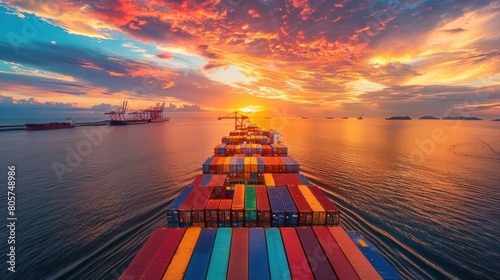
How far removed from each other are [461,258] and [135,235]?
50919mm

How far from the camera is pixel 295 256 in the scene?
1958 centimetres

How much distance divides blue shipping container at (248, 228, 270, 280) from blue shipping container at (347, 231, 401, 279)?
10.7 m

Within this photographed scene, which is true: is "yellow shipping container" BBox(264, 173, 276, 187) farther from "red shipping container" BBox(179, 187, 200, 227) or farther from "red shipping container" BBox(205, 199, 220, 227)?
"red shipping container" BBox(179, 187, 200, 227)

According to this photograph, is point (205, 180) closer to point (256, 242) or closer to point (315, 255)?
point (256, 242)

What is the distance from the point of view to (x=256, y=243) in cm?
2142

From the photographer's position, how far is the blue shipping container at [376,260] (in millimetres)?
17578

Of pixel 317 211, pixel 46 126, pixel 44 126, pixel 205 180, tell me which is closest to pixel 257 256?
pixel 317 211

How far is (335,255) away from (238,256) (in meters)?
9.98

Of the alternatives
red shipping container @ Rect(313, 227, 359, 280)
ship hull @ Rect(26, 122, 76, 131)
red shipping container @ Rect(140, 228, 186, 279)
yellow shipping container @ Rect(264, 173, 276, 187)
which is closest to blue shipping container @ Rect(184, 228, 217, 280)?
red shipping container @ Rect(140, 228, 186, 279)

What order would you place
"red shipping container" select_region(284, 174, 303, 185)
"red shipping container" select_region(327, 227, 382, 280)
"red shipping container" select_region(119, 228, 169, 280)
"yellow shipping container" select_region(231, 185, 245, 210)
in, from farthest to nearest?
"red shipping container" select_region(284, 174, 303, 185)
"yellow shipping container" select_region(231, 185, 245, 210)
"red shipping container" select_region(327, 227, 382, 280)
"red shipping container" select_region(119, 228, 169, 280)

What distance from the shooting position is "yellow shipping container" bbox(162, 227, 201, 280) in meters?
17.3

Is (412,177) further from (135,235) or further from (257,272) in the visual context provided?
(135,235)

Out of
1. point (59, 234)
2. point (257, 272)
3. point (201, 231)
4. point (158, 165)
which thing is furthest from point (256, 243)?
point (158, 165)

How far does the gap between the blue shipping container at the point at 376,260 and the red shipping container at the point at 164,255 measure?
66.5 ft
